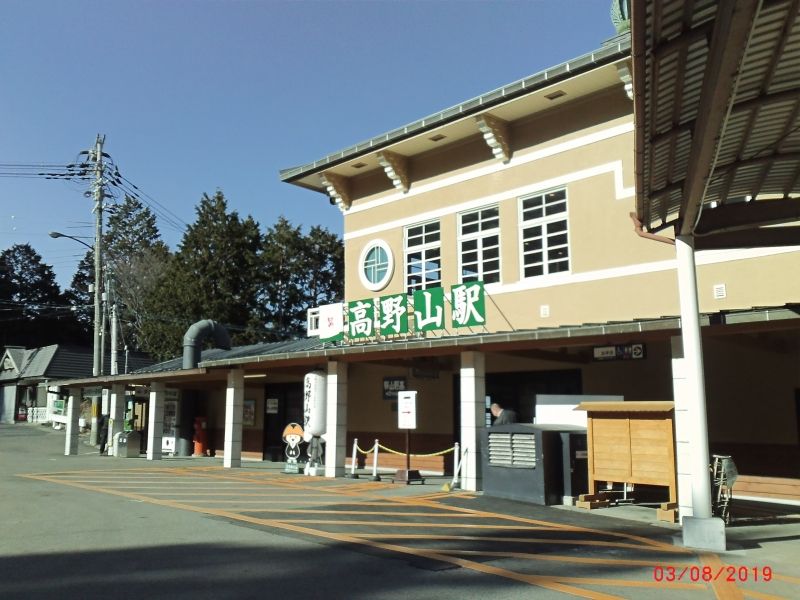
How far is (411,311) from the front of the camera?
622 inches

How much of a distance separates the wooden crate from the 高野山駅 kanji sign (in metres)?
4.15

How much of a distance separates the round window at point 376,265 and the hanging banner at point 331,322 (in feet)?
4.55

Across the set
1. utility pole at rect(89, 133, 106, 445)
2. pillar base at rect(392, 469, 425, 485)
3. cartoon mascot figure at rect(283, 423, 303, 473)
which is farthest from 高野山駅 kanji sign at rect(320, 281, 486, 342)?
utility pole at rect(89, 133, 106, 445)

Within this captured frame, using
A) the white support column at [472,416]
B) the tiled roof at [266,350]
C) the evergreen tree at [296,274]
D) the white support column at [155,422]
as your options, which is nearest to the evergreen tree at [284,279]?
the evergreen tree at [296,274]

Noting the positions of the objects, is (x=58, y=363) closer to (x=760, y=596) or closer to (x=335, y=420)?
(x=335, y=420)

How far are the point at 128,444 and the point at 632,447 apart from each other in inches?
712

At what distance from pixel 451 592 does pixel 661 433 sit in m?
5.65

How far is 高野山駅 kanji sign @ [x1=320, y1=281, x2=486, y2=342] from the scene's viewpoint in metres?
15.1

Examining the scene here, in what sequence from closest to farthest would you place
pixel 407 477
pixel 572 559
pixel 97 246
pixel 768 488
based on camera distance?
pixel 572 559 → pixel 768 488 → pixel 407 477 → pixel 97 246

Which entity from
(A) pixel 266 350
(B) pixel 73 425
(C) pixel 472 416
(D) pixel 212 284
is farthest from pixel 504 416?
(D) pixel 212 284

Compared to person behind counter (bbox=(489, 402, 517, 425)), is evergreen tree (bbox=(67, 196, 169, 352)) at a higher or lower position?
higher

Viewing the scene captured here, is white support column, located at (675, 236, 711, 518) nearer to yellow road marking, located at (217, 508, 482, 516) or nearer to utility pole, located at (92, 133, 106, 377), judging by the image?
yellow road marking, located at (217, 508, 482, 516)

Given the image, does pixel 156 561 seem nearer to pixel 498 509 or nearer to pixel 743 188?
pixel 498 509

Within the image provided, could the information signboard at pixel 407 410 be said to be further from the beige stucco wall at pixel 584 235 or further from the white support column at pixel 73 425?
the white support column at pixel 73 425
